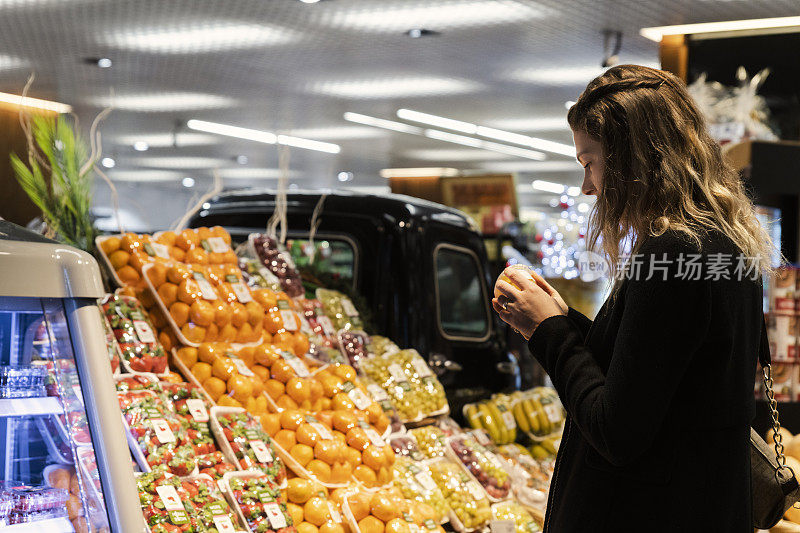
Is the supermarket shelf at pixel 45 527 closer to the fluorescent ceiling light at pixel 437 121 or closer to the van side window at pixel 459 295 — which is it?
the van side window at pixel 459 295

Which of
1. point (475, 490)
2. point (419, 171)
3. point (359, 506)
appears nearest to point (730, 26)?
point (475, 490)

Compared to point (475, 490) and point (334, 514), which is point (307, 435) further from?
point (475, 490)

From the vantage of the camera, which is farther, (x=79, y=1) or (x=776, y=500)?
(x=79, y=1)

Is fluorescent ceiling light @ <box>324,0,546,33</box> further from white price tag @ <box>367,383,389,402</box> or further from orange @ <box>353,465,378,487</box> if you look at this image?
orange @ <box>353,465,378,487</box>

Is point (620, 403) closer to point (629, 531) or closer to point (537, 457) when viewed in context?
point (629, 531)

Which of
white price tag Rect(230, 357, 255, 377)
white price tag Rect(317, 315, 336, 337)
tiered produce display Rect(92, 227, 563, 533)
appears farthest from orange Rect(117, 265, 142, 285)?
white price tag Rect(317, 315, 336, 337)

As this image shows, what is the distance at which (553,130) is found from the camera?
1123cm

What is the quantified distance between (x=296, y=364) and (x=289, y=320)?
0.72 ft

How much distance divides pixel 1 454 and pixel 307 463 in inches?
49.6

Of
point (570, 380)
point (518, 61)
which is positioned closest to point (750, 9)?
point (518, 61)

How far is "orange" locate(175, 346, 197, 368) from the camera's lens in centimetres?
283

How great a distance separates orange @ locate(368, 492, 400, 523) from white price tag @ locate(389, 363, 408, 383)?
88 cm

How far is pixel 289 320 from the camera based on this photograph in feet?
10.6

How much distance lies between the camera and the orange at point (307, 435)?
9.13 ft
